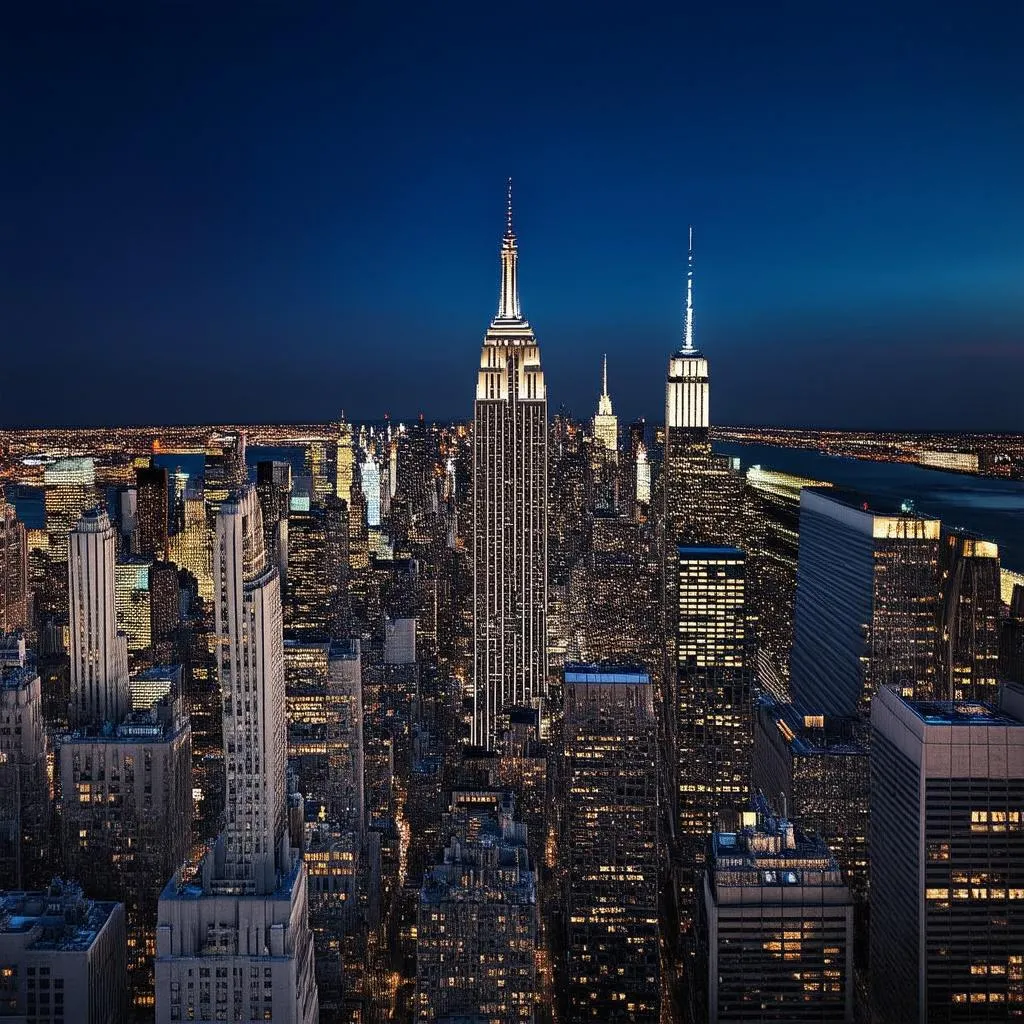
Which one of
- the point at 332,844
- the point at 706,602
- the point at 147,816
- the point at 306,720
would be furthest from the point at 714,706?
the point at 147,816

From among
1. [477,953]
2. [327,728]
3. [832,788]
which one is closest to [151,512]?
[327,728]

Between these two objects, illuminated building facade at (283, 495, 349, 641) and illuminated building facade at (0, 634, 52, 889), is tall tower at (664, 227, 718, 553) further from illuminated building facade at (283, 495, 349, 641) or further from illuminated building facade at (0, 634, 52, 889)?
illuminated building facade at (0, 634, 52, 889)

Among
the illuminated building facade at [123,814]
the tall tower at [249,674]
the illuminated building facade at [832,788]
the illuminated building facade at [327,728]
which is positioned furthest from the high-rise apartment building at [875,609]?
the tall tower at [249,674]

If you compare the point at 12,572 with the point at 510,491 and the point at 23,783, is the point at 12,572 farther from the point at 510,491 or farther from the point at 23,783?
the point at 510,491

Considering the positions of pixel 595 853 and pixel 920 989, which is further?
pixel 595 853

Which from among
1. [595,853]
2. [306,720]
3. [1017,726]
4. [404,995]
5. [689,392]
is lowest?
[404,995]

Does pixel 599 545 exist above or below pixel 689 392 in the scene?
below

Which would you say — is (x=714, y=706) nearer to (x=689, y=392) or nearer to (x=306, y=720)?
(x=306, y=720)
